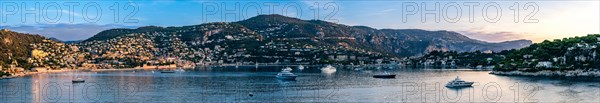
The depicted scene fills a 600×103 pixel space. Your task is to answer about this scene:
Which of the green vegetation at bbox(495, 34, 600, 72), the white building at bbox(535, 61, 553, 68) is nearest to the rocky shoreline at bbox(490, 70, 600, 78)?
the green vegetation at bbox(495, 34, 600, 72)

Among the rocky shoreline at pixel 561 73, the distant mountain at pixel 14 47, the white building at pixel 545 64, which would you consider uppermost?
the distant mountain at pixel 14 47

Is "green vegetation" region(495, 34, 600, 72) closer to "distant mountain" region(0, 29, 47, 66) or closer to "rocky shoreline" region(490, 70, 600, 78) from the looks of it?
"rocky shoreline" region(490, 70, 600, 78)

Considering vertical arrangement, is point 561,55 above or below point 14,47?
below

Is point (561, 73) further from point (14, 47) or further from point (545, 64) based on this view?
point (14, 47)

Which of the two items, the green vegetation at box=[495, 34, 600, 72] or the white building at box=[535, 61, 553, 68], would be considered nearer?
the green vegetation at box=[495, 34, 600, 72]

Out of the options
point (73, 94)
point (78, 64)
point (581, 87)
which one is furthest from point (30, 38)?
point (581, 87)

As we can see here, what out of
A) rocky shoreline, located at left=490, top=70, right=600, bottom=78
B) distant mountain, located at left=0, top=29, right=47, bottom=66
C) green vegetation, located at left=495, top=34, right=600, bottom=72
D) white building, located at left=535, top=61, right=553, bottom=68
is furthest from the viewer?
distant mountain, located at left=0, top=29, right=47, bottom=66

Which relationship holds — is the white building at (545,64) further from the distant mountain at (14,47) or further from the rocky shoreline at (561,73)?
the distant mountain at (14,47)

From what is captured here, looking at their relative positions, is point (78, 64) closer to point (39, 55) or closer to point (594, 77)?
point (39, 55)

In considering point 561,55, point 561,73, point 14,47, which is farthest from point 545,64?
point 14,47

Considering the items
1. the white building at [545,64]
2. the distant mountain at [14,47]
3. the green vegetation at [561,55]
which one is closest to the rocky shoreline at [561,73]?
the green vegetation at [561,55]

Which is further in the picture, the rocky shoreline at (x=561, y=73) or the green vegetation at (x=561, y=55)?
the green vegetation at (x=561, y=55)

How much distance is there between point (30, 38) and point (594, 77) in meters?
135

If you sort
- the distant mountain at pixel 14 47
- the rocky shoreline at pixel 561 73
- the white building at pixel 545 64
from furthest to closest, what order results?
the distant mountain at pixel 14 47, the white building at pixel 545 64, the rocky shoreline at pixel 561 73
